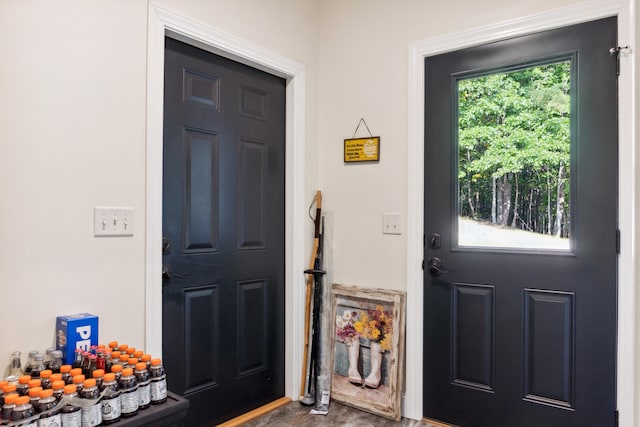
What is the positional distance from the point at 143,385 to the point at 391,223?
1.64 metres

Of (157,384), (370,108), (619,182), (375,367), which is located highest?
(370,108)

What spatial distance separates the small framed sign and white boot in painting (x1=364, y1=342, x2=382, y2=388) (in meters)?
1.13

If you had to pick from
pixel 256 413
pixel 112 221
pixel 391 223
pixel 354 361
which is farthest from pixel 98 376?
pixel 391 223

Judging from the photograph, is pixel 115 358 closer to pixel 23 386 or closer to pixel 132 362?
pixel 132 362

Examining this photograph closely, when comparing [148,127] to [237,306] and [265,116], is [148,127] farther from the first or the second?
[237,306]

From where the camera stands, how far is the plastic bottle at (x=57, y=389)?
4.26ft

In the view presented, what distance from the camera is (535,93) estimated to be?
2.24 m

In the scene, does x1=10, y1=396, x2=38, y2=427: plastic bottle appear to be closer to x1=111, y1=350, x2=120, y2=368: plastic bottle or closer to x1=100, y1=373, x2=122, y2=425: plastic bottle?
x1=100, y1=373, x2=122, y2=425: plastic bottle

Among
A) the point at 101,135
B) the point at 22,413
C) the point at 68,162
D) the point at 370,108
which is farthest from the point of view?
the point at 370,108

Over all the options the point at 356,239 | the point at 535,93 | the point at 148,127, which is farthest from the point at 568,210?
the point at 148,127

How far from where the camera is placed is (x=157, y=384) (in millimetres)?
1527

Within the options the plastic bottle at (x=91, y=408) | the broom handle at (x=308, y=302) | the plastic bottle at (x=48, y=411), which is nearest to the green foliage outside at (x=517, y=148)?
the broom handle at (x=308, y=302)

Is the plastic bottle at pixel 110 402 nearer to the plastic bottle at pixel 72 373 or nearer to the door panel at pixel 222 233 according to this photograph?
the plastic bottle at pixel 72 373

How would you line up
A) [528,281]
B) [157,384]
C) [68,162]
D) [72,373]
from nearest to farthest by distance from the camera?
[72,373]
[157,384]
[68,162]
[528,281]
